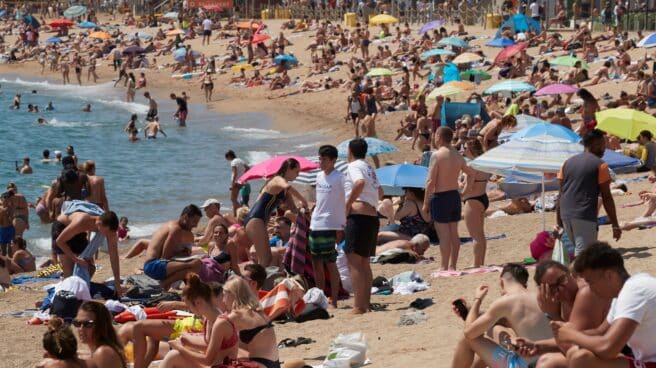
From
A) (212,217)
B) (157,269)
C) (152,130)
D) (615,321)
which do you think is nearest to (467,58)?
(152,130)

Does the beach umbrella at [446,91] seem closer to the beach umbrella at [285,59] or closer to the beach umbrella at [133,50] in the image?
the beach umbrella at [285,59]

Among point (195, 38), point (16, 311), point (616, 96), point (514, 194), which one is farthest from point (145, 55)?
point (16, 311)

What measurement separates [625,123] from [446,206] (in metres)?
5.87

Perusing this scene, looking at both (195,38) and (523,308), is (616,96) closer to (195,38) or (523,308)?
(523,308)

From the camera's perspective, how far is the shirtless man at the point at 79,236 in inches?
384

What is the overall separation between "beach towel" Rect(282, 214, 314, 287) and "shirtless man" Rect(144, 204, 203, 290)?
77cm

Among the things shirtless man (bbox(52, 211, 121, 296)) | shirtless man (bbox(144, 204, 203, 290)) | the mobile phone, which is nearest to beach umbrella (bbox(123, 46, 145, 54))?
shirtless man (bbox(52, 211, 121, 296))

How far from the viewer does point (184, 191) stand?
24.0 m

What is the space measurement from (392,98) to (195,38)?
22851 mm

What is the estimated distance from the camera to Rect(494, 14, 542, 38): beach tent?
3369 cm

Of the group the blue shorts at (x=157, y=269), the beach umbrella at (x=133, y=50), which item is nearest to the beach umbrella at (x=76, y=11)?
the beach umbrella at (x=133, y=50)

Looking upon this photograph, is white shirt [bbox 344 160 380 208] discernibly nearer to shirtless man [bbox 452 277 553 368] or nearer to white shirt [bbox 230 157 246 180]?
shirtless man [bbox 452 277 553 368]

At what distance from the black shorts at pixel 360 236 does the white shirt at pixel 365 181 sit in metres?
0.14

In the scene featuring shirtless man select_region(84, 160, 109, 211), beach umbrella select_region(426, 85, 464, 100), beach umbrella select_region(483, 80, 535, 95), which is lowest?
beach umbrella select_region(426, 85, 464, 100)
